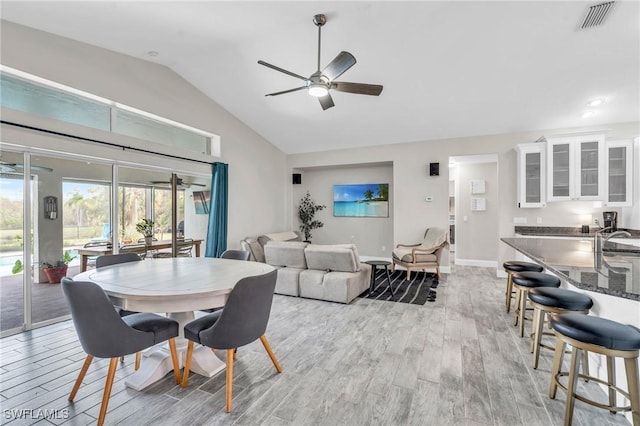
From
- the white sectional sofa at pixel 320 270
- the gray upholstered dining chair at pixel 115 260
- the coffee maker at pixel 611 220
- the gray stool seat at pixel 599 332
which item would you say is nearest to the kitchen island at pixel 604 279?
the gray stool seat at pixel 599 332

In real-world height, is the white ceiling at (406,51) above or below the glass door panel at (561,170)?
above

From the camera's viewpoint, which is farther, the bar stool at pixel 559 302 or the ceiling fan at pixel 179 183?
the ceiling fan at pixel 179 183

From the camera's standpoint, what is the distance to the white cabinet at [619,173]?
15.3 ft

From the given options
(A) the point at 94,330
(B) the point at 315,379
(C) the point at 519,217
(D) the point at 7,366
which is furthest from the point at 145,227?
(C) the point at 519,217

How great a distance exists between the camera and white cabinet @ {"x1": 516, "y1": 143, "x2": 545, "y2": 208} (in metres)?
5.20

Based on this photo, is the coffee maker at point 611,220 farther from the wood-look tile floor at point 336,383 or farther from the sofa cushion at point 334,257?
the sofa cushion at point 334,257

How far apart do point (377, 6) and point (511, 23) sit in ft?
4.89

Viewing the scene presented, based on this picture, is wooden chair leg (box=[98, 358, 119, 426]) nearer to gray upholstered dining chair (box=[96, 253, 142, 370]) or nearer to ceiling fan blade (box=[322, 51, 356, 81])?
gray upholstered dining chair (box=[96, 253, 142, 370])

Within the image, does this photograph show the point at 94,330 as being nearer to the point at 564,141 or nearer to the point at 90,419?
the point at 90,419

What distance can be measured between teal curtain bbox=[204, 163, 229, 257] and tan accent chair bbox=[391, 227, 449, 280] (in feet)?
10.8

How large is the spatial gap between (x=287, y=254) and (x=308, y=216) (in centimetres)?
346

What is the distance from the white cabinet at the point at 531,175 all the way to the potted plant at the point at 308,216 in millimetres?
4385

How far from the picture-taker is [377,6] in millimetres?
3141

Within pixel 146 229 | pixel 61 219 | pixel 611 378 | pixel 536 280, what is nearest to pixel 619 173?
pixel 536 280
